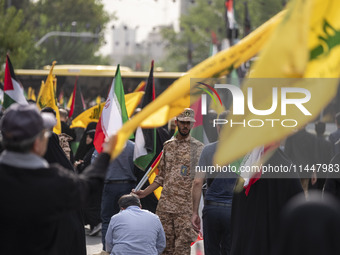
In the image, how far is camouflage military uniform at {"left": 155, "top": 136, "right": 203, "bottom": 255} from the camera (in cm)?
893

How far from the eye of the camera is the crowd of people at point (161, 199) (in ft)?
14.9

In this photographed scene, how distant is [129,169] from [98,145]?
7.13 ft

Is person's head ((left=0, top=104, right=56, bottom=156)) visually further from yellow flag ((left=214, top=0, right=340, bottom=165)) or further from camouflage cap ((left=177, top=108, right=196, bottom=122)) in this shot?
camouflage cap ((left=177, top=108, right=196, bottom=122))

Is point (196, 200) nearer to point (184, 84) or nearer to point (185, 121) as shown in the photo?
point (185, 121)

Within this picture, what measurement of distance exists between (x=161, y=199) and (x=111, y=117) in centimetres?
101

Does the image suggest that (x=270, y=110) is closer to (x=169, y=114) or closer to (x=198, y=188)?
(x=169, y=114)

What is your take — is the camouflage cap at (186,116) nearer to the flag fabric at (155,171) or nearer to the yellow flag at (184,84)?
the flag fabric at (155,171)

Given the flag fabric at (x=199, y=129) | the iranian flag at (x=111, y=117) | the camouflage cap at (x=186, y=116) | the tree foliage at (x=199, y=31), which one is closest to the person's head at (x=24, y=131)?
the iranian flag at (x=111, y=117)

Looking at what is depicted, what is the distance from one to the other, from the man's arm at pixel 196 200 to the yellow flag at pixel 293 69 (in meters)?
3.97

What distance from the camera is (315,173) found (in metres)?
12.3

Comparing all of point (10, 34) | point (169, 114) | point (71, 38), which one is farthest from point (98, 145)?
point (71, 38)
